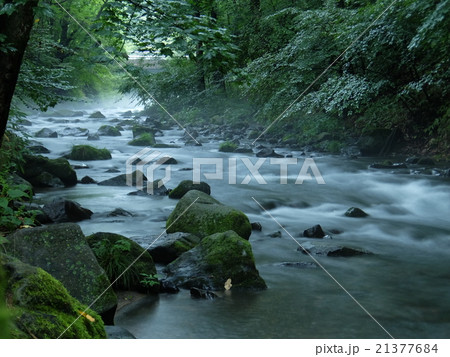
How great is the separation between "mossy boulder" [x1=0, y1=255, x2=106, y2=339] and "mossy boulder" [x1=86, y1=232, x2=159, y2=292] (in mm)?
1871

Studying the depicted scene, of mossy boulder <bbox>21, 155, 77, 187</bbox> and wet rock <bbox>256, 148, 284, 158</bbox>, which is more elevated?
wet rock <bbox>256, 148, 284, 158</bbox>

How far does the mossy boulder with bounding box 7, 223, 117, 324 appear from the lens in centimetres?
379

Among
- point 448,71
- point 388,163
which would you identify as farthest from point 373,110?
point 448,71

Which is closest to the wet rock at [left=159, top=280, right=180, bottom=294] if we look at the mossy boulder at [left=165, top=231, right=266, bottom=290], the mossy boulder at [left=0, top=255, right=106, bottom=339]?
the mossy boulder at [left=165, top=231, right=266, bottom=290]

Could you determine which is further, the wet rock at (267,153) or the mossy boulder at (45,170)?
the wet rock at (267,153)

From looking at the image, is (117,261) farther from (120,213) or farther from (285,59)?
(285,59)

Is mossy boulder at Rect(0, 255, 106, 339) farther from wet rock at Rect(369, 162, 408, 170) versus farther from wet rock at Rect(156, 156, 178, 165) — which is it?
wet rock at Rect(156, 156, 178, 165)

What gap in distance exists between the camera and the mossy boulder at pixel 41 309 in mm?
2254

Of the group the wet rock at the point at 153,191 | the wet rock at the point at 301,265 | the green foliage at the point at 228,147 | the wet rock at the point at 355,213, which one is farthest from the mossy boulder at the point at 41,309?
the green foliage at the point at 228,147

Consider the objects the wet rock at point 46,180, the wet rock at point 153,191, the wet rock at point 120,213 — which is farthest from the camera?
the wet rock at point 46,180

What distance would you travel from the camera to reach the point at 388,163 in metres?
13.7

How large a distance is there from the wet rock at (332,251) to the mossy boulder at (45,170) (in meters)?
6.66

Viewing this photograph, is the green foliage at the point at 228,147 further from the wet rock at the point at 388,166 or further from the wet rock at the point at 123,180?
the wet rock at the point at 123,180

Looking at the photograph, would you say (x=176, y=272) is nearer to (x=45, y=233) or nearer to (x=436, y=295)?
(x=45, y=233)
